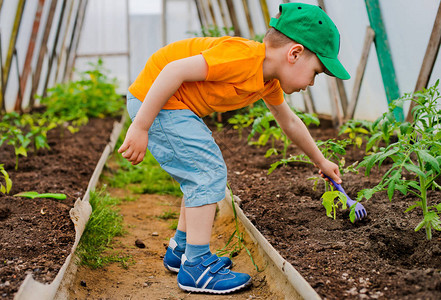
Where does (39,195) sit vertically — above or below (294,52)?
below

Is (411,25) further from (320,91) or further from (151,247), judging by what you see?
(151,247)

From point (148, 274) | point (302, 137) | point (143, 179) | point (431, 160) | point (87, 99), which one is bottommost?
point (143, 179)

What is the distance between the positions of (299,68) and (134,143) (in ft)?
2.35

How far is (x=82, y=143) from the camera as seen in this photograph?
4.69 metres

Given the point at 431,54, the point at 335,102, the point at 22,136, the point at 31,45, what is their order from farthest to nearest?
the point at 31,45 → the point at 335,102 → the point at 22,136 → the point at 431,54

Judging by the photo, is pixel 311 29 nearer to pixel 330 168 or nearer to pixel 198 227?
pixel 330 168

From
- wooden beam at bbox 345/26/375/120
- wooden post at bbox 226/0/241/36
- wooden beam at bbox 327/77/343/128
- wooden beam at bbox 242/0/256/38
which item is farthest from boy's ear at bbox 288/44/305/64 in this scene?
wooden post at bbox 226/0/241/36

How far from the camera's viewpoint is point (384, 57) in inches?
149

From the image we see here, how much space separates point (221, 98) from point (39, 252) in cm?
106

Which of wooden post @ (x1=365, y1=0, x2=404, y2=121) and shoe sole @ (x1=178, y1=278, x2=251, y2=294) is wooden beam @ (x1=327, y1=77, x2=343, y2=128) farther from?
shoe sole @ (x1=178, y1=278, x2=251, y2=294)

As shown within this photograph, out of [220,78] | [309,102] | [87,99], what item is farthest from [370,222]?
[87,99]

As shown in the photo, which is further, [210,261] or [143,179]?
[143,179]

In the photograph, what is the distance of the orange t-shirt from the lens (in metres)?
1.84

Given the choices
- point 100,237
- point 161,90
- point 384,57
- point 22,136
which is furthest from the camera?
point 384,57
